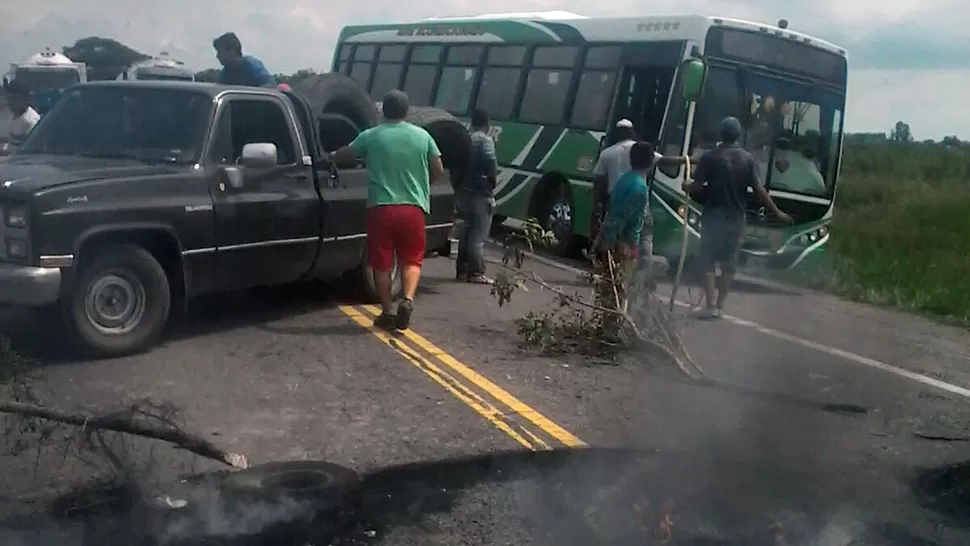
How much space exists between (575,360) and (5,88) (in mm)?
6984

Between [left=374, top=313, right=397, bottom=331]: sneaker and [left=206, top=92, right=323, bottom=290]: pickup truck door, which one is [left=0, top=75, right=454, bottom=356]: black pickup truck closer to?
[left=206, top=92, right=323, bottom=290]: pickup truck door

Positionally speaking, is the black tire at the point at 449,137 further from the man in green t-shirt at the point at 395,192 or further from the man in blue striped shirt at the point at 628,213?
the man in blue striped shirt at the point at 628,213

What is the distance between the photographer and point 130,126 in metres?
8.41

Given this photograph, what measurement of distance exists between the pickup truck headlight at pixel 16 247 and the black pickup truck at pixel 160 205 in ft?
0.03

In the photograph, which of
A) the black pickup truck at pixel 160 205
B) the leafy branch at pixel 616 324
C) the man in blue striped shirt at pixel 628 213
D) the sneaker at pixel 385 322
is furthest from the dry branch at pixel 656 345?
the black pickup truck at pixel 160 205

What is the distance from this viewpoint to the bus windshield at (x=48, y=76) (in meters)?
26.2

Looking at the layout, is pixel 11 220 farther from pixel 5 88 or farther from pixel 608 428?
pixel 5 88

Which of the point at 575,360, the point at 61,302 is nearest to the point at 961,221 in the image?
the point at 575,360

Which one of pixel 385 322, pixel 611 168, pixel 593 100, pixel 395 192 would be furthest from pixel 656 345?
pixel 593 100

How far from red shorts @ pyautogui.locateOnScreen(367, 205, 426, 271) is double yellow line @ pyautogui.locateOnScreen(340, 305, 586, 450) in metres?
0.59

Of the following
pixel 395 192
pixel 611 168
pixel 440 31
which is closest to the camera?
pixel 395 192

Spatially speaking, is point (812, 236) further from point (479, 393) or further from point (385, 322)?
point (479, 393)

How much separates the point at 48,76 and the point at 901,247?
19031mm

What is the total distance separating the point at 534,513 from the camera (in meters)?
5.05
